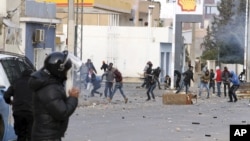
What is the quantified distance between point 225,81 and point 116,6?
647 inches

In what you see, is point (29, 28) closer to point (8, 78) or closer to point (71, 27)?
point (71, 27)

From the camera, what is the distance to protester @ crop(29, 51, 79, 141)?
8133mm

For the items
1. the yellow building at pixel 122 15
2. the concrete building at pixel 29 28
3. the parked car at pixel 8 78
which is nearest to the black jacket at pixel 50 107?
the parked car at pixel 8 78

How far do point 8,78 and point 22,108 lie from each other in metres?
1.69

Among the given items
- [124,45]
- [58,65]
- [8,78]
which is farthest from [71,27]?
[124,45]

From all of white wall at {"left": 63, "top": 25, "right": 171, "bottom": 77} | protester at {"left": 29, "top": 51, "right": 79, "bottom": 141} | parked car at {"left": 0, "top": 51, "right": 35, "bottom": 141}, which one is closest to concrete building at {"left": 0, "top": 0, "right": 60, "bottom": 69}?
parked car at {"left": 0, "top": 51, "right": 35, "bottom": 141}

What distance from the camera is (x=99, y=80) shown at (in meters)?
37.5

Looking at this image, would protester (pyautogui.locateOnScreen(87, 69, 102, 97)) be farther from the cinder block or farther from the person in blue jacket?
the person in blue jacket

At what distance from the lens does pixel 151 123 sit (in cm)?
2189

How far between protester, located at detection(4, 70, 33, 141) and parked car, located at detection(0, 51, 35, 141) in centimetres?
82

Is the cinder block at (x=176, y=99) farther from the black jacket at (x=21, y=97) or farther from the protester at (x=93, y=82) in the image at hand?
the black jacket at (x=21, y=97)

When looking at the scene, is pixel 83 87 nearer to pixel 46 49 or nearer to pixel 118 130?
pixel 46 49

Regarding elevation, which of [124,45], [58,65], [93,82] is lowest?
[93,82]

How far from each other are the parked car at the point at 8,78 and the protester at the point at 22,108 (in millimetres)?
819
